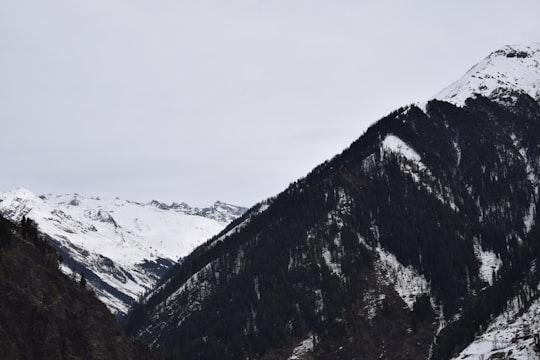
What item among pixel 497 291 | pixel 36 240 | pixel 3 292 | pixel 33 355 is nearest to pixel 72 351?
pixel 33 355

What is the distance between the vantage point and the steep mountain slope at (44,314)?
114375 mm

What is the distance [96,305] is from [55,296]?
1266 cm

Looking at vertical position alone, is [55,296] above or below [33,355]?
above

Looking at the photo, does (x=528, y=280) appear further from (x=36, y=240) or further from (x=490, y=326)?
(x=36, y=240)

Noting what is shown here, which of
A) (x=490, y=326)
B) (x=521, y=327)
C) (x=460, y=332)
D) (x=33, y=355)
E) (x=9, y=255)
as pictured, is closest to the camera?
(x=33, y=355)

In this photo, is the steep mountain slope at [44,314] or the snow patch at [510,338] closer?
the steep mountain slope at [44,314]

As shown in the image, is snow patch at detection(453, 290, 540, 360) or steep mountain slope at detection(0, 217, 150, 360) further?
snow patch at detection(453, 290, 540, 360)

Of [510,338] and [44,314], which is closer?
[44,314]

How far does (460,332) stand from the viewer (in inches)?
7470

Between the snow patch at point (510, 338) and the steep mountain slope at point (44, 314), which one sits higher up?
the steep mountain slope at point (44, 314)

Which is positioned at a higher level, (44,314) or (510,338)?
(44,314)

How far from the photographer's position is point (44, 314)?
120 meters

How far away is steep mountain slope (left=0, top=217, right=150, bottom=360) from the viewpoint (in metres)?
114

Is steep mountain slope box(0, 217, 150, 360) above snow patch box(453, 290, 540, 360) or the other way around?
above
